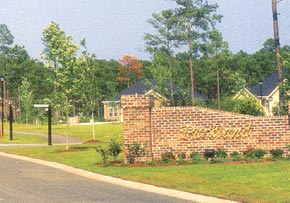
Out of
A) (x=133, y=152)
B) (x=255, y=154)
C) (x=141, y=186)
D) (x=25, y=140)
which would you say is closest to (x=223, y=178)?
(x=141, y=186)

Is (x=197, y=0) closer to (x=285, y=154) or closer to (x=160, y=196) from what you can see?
(x=285, y=154)

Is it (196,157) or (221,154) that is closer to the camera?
(196,157)

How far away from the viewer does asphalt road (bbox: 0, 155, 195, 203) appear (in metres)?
14.8

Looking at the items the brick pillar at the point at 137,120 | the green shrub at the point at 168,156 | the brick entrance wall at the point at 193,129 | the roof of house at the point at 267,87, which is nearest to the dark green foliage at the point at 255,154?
the brick entrance wall at the point at 193,129

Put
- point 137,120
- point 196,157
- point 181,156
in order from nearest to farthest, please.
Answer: point 196,157 → point 181,156 → point 137,120

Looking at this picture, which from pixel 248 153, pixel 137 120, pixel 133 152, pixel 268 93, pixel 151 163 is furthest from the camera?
pixel 268 93

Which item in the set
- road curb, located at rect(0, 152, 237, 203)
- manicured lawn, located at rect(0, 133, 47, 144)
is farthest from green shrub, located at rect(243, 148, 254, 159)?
manicured lawn, located at rect(0, 133, 47, 144)

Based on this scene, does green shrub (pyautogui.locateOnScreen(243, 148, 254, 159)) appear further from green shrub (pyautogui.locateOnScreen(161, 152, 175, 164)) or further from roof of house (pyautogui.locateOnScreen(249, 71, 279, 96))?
roof of house (pyautogui.locateOnScreen(249, 71, 279, 96))

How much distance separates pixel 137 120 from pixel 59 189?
7770 millimetres

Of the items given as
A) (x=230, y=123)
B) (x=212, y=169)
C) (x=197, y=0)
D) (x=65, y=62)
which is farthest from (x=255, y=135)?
(x=197, y=0)

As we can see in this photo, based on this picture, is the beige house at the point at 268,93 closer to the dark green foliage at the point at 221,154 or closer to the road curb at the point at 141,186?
the dark green foliage at the point at 221,154

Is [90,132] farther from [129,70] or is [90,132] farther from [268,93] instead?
[129,70]

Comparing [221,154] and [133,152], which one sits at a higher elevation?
[133,152]

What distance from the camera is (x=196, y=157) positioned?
2345cm
